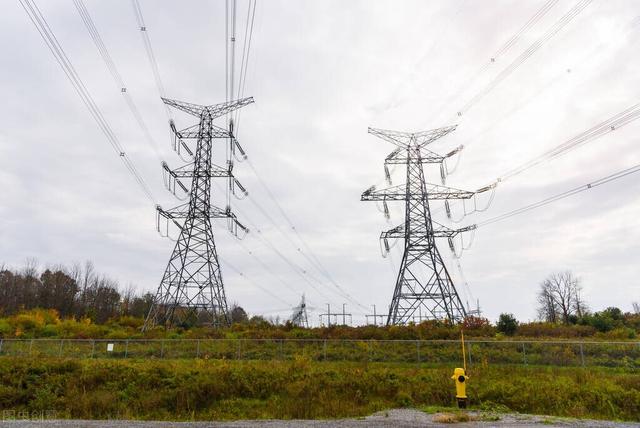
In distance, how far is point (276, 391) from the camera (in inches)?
645

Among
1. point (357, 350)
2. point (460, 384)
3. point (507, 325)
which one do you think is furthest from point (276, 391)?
point (507, 325)

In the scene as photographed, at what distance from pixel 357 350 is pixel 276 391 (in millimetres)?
10448

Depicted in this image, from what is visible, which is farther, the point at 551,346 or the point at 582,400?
the point at 551,346

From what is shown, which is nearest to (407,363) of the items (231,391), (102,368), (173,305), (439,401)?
(439,401)

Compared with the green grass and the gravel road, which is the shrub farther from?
the gravel road

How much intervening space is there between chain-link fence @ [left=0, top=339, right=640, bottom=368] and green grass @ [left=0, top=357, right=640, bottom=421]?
362 centimetres

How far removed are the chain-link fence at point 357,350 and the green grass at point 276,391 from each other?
3.62 m

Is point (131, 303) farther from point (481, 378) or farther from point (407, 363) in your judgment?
point (481, 378)

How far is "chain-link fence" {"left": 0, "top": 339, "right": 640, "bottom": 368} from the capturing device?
73.1 ft

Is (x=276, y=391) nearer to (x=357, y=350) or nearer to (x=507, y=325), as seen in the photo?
(x=357, y=350)

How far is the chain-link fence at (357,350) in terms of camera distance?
22281mm

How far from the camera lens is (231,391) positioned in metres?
16.3

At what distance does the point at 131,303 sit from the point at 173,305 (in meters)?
68.1

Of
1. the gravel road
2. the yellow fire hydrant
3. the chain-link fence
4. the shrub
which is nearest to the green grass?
the yellow fire hydrant
